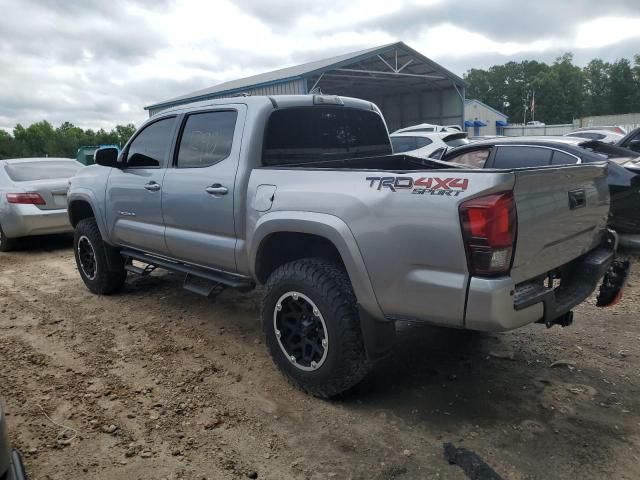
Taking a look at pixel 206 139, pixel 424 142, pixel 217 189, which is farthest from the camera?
pixel 424 142

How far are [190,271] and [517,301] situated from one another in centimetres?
272

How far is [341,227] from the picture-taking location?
9.62 ft

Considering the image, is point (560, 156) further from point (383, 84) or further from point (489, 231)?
point (383, 84)

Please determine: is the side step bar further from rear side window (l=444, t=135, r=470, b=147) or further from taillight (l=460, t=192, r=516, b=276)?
rear side window (l=444, t=135, r=470, b=147)

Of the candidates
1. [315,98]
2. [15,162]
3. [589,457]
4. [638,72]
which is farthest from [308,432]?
[638,72]

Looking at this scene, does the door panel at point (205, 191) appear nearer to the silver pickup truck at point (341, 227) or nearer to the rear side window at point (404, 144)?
the silver pickup truck at point (341, 227)

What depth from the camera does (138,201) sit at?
4723 mm

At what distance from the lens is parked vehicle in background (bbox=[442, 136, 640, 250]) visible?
506 cm

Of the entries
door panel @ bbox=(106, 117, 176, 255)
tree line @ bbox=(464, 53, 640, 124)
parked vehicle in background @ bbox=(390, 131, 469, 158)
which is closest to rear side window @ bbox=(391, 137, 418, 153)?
parked vehicle in background @ bbox=(390, 131, 469, 158)

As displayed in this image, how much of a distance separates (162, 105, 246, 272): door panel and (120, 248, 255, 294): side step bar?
0.27 feet

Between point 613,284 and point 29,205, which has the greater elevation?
point 29,205

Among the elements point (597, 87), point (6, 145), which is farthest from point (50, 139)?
point (597, 87)

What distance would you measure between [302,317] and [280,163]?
1204 millimetres

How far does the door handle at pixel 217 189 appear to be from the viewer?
3730 mm
